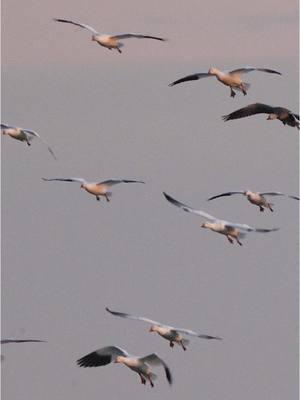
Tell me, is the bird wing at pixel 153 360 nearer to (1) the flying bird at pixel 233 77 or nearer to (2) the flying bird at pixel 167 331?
(2) the flying bird at pixel 167 331

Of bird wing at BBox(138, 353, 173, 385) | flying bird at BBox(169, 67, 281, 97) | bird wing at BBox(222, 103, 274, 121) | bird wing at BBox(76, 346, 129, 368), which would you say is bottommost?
bird wing at BBox(76, 346, 129, 368)

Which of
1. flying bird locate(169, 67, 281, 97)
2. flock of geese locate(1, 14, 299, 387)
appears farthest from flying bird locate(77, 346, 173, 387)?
flying bird locate(169, 67, 281, 97)

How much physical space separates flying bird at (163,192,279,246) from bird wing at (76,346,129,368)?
248 cm

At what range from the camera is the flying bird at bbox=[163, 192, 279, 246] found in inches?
1009

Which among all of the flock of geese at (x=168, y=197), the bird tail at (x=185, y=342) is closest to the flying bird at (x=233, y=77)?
the flock of geese at (x=168, y=197)

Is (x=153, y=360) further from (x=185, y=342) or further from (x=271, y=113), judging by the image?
(x=271, y=113)

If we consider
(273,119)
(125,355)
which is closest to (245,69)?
(273,119)

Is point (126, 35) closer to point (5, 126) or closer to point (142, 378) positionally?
point (5, 126)

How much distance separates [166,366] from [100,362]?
421cm

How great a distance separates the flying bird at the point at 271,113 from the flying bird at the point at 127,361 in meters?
4.18

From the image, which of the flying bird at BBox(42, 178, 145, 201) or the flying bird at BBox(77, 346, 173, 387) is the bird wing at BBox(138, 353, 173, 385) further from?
the flying bird at BBox(42, 178, 145, 201)

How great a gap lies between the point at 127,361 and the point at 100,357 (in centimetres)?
230

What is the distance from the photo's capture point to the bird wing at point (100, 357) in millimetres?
27609

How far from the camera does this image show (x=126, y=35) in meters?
26.3
